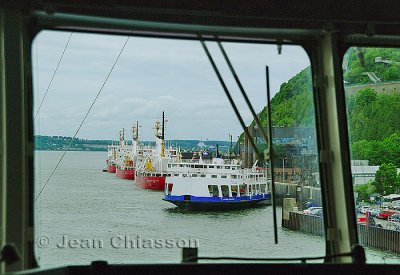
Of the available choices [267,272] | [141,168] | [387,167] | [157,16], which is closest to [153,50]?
[157,16]

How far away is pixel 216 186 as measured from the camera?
3260mm

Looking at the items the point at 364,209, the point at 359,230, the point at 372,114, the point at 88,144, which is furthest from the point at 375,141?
the point at 88,144

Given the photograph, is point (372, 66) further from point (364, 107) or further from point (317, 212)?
point (317, 212)

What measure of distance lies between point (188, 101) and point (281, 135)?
1.83 feet

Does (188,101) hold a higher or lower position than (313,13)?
lower

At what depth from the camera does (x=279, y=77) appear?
3.16 meters

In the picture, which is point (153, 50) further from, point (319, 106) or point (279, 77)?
point (319, 106)

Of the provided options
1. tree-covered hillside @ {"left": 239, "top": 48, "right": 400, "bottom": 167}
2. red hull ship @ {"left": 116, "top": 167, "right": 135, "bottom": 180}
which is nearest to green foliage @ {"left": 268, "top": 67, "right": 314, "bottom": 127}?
tree-covered hillside @ {"left": 239, "top": 48, "right": 400, "bottom": 167}

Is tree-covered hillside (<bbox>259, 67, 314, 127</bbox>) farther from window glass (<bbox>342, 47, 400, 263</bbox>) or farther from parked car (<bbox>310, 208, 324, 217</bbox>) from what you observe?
parked car (<bbox>310, 208, 324, 217</bbox>)

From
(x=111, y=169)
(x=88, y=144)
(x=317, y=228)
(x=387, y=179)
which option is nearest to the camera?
(x=88, y=144)

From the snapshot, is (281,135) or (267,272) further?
(281,135)

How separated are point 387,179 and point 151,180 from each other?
1.38m

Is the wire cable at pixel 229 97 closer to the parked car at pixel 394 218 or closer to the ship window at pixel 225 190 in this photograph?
the ship window at pixel 225 190

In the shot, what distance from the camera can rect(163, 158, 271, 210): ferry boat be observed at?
3.19 m
